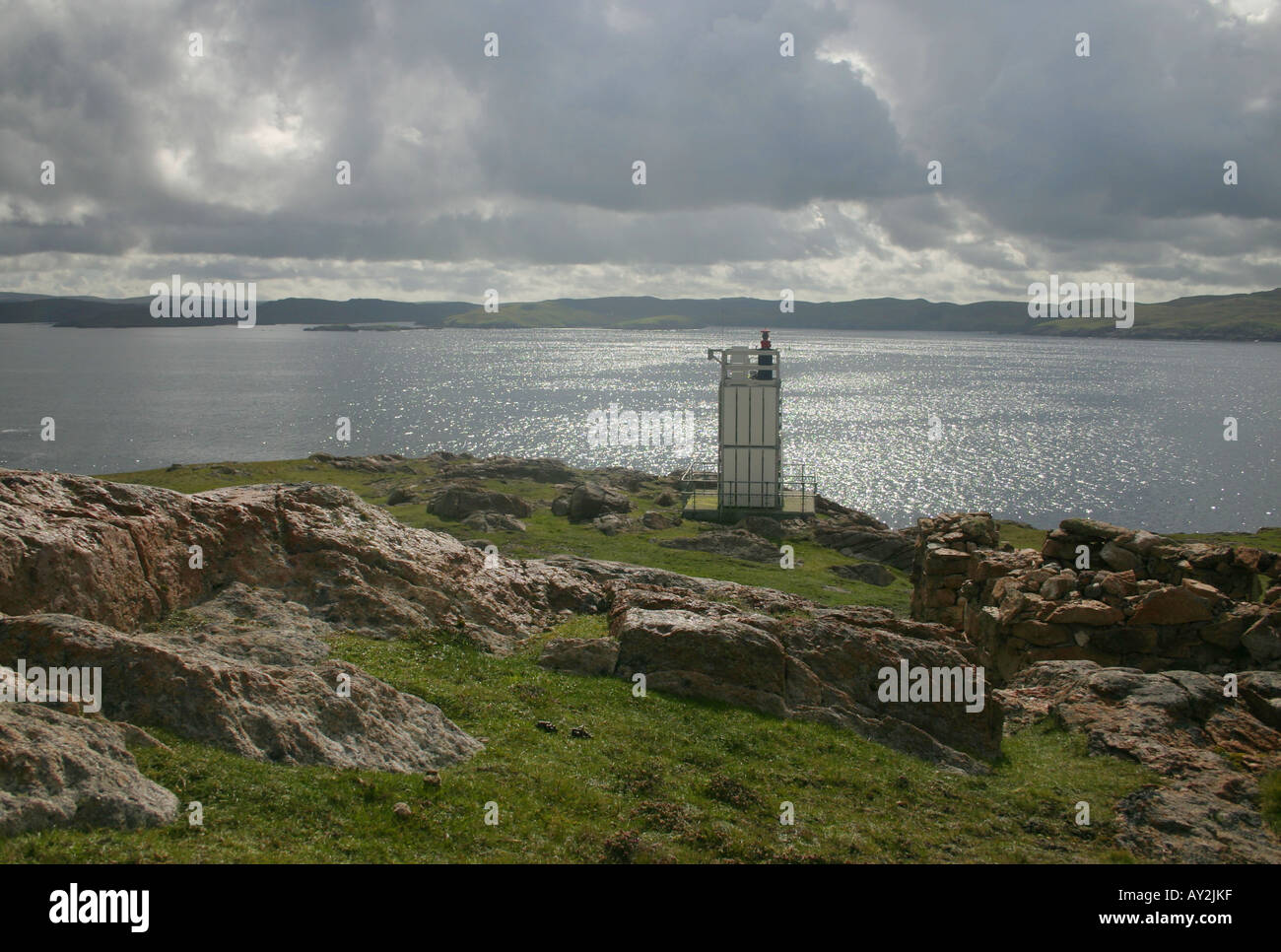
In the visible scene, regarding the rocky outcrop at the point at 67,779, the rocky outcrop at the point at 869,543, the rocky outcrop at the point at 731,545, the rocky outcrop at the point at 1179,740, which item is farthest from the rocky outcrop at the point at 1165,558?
the rocky outcrop at the point at 67,779

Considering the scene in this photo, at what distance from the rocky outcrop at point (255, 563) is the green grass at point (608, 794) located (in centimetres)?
227

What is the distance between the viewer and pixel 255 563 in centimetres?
2139

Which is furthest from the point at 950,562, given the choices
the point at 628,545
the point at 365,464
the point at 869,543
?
the point at 365,464

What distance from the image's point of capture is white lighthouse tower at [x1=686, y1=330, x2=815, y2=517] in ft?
219

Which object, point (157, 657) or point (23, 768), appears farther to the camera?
point (157, 657)

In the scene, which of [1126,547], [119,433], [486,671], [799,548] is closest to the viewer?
[486,671]

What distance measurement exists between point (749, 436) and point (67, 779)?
5925 centimetres

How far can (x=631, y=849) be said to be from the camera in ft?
41.3

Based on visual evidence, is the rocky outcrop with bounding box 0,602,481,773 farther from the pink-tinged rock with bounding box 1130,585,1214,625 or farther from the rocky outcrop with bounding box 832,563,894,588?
the rocky outcrop with bounding box 832,563,894,588
